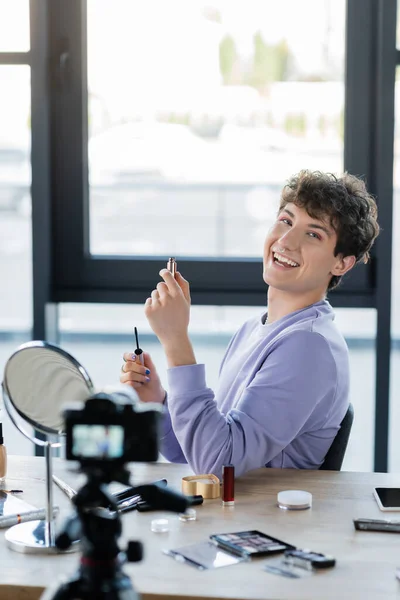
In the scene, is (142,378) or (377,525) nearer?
(377,525)

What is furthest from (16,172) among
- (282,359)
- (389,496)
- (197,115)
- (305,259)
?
(389,496)

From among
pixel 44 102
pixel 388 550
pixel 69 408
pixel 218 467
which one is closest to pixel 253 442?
pixel 218 467

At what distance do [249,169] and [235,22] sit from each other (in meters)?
0.50

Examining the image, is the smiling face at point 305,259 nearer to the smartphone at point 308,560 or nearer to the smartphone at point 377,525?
the smartphone at point 377,525

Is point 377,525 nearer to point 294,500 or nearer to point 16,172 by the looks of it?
point 294,500

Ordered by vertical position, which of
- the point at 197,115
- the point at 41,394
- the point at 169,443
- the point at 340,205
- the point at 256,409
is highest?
the point at 197,115

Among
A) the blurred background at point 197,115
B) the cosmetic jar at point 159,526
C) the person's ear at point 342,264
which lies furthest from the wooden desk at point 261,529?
the blurred background at point 197,115

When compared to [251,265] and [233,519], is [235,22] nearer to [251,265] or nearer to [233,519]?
[251,265]

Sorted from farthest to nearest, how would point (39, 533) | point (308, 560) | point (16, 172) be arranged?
point (16, 172) < point (39, 533) < point (308, 560)

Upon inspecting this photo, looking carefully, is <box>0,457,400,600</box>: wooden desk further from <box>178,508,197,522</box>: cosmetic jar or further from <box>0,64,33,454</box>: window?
<box>0,64,33,454</box>: window

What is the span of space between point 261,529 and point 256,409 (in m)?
0.32

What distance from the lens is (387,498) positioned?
1596mm

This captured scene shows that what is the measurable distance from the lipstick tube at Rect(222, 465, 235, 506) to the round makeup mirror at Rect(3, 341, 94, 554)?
323 millimetres

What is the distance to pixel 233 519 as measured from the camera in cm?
150
